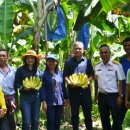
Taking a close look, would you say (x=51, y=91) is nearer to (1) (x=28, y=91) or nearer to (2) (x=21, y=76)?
(1) (x=28, y=91)

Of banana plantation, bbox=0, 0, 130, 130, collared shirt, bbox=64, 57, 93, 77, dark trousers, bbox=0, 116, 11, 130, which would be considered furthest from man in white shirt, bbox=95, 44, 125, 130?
dark trousers, bbox=0, 116, 11, 130

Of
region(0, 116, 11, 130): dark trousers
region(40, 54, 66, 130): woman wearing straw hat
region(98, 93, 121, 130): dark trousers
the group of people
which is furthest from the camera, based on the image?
region(98, 93, 121, 130): dark trousers

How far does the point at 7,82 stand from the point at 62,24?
149cm

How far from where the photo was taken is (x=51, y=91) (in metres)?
4.17

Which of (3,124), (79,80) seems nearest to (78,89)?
(79,80)

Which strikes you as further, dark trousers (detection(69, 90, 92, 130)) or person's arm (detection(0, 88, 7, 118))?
dark trousers (detection(69, 90, 92, 130))

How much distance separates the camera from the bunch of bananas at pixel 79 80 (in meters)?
4.21

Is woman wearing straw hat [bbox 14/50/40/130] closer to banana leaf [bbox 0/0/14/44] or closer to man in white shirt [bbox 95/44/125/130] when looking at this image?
banana leaf [bbox 0/0/14/44]

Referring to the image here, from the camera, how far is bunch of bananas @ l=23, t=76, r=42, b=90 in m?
4.00

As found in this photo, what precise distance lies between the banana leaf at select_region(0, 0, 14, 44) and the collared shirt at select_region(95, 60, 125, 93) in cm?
129

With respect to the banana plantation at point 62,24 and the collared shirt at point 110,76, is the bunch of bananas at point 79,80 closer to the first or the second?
the collared shirt at point 110,76

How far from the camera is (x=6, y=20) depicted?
3.87m

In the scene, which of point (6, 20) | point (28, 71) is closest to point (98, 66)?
point (28, 71)

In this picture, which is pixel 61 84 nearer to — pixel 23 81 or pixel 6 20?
pixel 23 81
